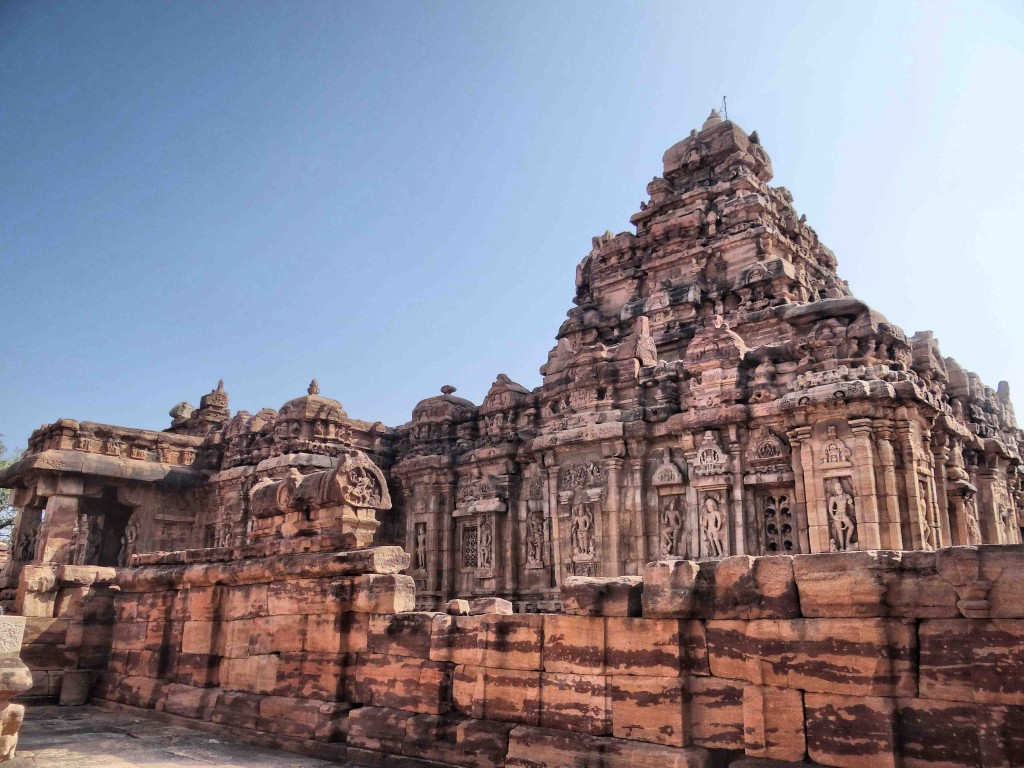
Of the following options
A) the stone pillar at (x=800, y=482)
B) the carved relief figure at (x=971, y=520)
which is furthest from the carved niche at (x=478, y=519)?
the carved relief figure at (x=971, y=520)

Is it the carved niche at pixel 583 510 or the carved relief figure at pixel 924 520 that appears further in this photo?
the carved niche at pixel 583 510

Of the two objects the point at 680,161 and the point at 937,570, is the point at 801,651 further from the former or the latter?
the point at 680,161

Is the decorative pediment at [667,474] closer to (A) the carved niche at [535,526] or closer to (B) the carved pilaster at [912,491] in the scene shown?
(A) the carved niche at [535,526]

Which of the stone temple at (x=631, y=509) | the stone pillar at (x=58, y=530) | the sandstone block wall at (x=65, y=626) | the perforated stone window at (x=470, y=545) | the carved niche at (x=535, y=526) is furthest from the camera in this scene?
the perforated stone window at (x=470, y=545)

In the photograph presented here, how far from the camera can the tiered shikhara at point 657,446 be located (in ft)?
43.5

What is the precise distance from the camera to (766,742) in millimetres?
5277

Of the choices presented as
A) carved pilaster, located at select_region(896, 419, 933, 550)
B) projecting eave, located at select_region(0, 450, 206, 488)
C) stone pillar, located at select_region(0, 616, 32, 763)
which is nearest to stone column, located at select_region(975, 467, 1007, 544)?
carved pilaster, located at select_region(896, 419, 933, 550)

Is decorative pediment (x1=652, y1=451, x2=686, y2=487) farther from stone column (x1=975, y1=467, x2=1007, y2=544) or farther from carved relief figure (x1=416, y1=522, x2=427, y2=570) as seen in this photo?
stone column (x1=975, y1=467, x2=1007, y2=544)

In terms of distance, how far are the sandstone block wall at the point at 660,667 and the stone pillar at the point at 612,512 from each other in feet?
23.9

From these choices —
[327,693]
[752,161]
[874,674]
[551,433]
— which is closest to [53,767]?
[327,693]

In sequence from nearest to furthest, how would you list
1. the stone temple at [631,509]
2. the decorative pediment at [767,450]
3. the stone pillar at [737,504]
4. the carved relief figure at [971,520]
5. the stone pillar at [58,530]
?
the stone temple at [631,509], the decorative pediment at [767,450], the stone pillar at [737,504], the carved relief figure at [971,520], the stone pillar at [58,530]

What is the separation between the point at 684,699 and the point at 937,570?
6.26 feet

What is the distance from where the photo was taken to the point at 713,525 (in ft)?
46.8

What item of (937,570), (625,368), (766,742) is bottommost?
(766,742)
